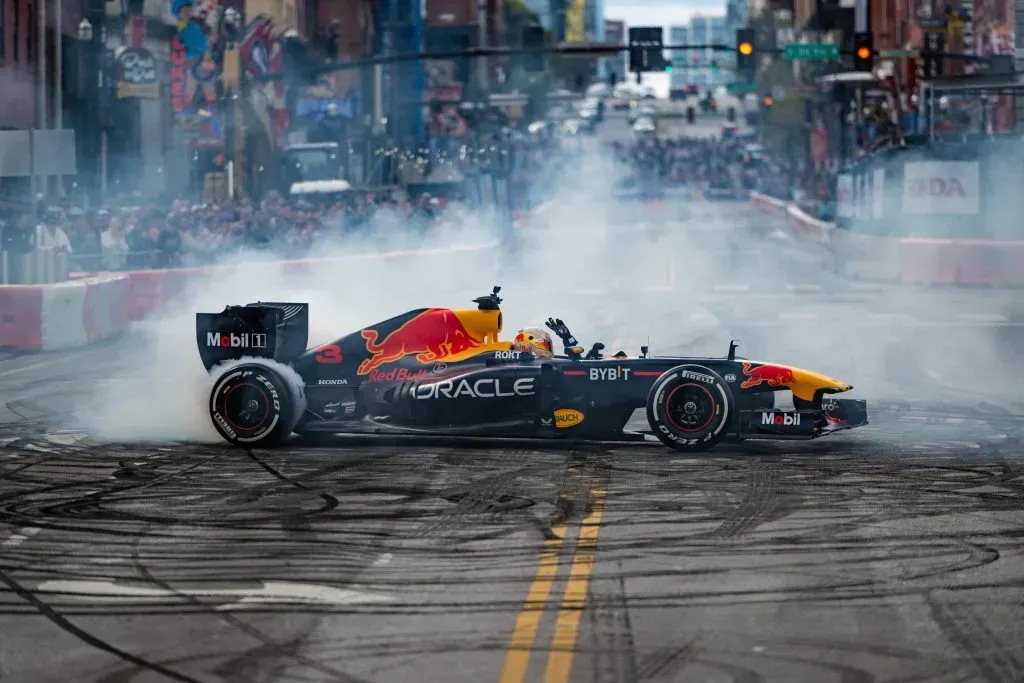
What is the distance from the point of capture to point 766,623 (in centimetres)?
786

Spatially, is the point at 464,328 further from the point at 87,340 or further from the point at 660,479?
the point at 87,340

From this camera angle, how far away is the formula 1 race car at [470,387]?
13.5 m

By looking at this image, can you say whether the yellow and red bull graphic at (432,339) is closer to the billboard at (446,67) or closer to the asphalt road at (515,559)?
the asphalt road at (515,559)

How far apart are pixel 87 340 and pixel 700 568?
17211mm

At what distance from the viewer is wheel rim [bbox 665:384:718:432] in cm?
1346

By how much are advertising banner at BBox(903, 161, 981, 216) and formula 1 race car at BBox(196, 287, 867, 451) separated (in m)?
31.2

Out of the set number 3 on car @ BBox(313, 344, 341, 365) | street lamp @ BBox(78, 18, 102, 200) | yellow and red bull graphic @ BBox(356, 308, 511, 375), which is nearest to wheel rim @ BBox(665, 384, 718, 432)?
yellow and red bull graphic @ BBox(356, 308, 511, 375)

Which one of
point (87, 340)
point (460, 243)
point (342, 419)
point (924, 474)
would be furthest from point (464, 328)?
point (460, 243)

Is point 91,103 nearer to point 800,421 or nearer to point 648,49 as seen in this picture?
point 648,49

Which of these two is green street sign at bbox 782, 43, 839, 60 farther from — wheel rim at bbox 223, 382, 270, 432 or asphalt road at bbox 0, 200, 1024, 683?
wheel rim at bbox 223, 382, 270, 432

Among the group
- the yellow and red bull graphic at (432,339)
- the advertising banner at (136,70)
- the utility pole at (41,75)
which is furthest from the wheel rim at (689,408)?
the advertising banner at (136,70)

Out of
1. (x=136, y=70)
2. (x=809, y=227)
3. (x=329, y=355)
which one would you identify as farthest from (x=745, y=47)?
(x=329, y=355)

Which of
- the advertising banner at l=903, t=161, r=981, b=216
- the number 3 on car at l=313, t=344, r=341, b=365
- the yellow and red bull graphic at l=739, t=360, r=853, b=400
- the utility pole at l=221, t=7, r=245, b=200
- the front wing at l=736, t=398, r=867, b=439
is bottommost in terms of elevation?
the front wing at l=736, t=398, r=867, b=439

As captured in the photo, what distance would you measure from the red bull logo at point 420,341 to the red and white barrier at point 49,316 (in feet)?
35.6
